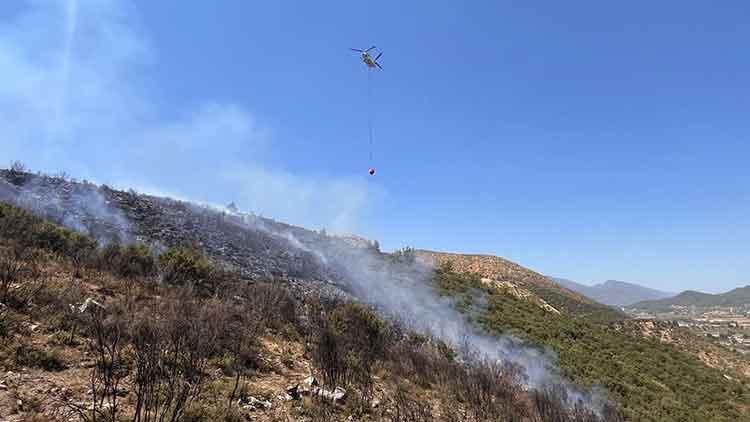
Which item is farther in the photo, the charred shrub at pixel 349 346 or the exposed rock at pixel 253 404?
the charred shrub at pixel 349 346

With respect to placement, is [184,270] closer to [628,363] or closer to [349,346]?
[349,346]

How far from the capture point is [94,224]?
1880 cm

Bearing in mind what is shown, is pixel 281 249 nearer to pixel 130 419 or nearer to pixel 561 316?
pixel 130 419

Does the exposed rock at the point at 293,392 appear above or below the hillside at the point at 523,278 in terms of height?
below

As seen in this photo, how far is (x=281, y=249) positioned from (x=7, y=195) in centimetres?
1560

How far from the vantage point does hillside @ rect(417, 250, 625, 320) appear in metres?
47.0

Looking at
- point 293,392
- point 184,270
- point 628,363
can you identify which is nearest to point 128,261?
point 184,270

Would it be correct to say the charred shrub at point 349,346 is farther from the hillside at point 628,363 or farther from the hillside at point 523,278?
the hillside at point 523,278

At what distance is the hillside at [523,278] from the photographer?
47000 mm

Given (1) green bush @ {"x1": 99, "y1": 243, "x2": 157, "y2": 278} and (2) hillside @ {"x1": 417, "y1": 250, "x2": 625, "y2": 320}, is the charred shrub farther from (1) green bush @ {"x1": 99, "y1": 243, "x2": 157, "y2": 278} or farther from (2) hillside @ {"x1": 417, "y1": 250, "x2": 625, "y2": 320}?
(2) hillside @ {"x1": 417, "y1": 250, "x2": 625, "y2": 320}

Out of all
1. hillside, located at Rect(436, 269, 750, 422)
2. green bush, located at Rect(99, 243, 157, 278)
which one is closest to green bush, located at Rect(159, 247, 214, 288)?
green bush, located at Rect(99, 243, 157, 278)

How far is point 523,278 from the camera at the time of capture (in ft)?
187

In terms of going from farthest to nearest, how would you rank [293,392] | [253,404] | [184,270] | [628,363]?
1. [628,363]
2. [184,270]
3. [293,392]
4. [253,404]

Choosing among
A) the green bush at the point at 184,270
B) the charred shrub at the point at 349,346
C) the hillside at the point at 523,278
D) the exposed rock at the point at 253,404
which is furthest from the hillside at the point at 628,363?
the exposed rock at the point at 253,404
